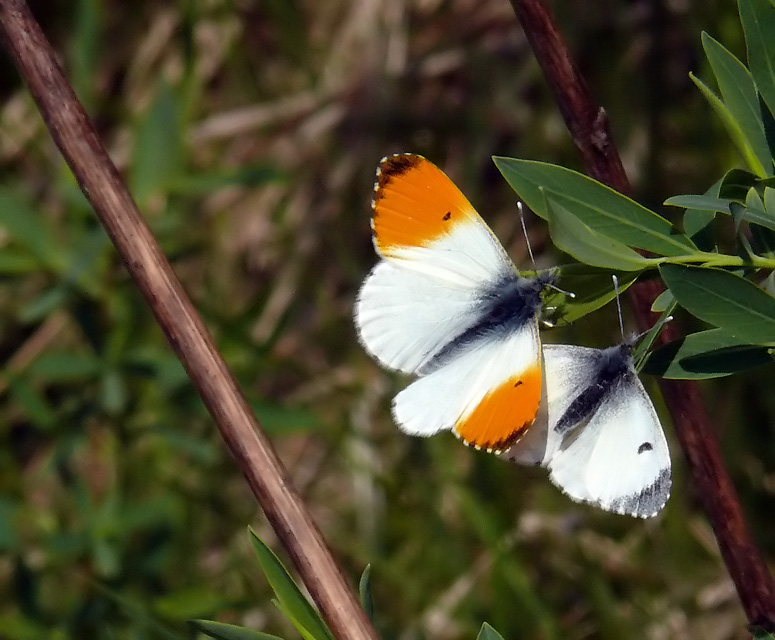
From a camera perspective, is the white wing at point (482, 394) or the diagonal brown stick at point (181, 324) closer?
the diagonal brown stick at point (181, 324)

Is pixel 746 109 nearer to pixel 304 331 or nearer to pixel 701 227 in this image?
pixel 701 227

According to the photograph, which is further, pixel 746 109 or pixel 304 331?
pixel 304 331

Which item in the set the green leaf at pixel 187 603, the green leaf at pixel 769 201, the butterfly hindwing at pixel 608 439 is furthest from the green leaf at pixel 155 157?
the green leaf at pixel 769 201

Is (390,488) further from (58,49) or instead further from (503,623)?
(58,49)

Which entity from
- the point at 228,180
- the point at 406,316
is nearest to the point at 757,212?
the point at 406,316

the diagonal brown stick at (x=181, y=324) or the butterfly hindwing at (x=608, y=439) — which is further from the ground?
the diagonal brown stick at (x=181, y=324)

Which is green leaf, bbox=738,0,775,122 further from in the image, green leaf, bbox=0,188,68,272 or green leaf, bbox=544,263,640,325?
green leaf, bbox=0,188,68,272

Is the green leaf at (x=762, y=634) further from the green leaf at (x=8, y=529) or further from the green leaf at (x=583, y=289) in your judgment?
the green leaf at (x=8, y=529)
